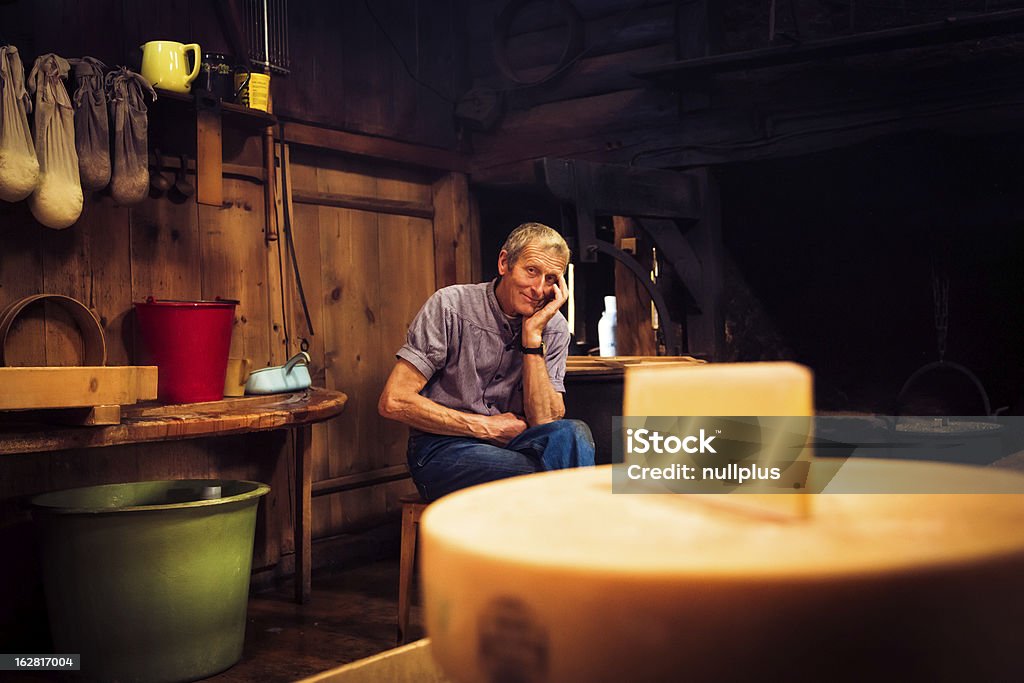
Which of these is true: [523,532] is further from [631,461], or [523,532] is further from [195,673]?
[195,673]

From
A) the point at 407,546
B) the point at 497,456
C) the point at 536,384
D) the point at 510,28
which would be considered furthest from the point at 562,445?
the point at 510,28

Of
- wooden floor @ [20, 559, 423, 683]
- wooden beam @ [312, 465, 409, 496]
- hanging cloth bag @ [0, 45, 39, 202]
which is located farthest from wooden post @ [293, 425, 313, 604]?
hanging cloth bag @ [0, 45, 39, 202]

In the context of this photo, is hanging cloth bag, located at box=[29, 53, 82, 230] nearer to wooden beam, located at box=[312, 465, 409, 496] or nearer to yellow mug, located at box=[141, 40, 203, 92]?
yellow mug, located at box=[141, 40, 203, 92]

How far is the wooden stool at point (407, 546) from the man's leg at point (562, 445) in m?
0.45

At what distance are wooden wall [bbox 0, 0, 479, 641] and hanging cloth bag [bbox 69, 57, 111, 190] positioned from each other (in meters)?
0.28

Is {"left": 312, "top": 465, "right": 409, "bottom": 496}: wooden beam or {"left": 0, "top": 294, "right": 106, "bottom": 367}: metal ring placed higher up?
{"left": 0, "top": 294, "right": 106, "bottom": 367}: metal ring

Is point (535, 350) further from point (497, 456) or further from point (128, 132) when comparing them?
point (128, 132)

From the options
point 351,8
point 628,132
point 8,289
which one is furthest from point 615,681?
point 351,8

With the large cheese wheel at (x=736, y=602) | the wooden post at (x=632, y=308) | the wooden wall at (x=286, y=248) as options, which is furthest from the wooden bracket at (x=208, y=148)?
the large cheese wheel at (x=736, y=602)

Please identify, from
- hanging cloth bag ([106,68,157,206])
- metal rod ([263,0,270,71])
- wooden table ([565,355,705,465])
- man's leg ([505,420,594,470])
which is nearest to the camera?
man's leg ([505,420,594,470])

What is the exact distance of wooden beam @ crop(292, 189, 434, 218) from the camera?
456cm

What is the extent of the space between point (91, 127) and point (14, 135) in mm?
311

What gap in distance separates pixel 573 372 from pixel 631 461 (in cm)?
271

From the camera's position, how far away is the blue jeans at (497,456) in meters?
2.99
